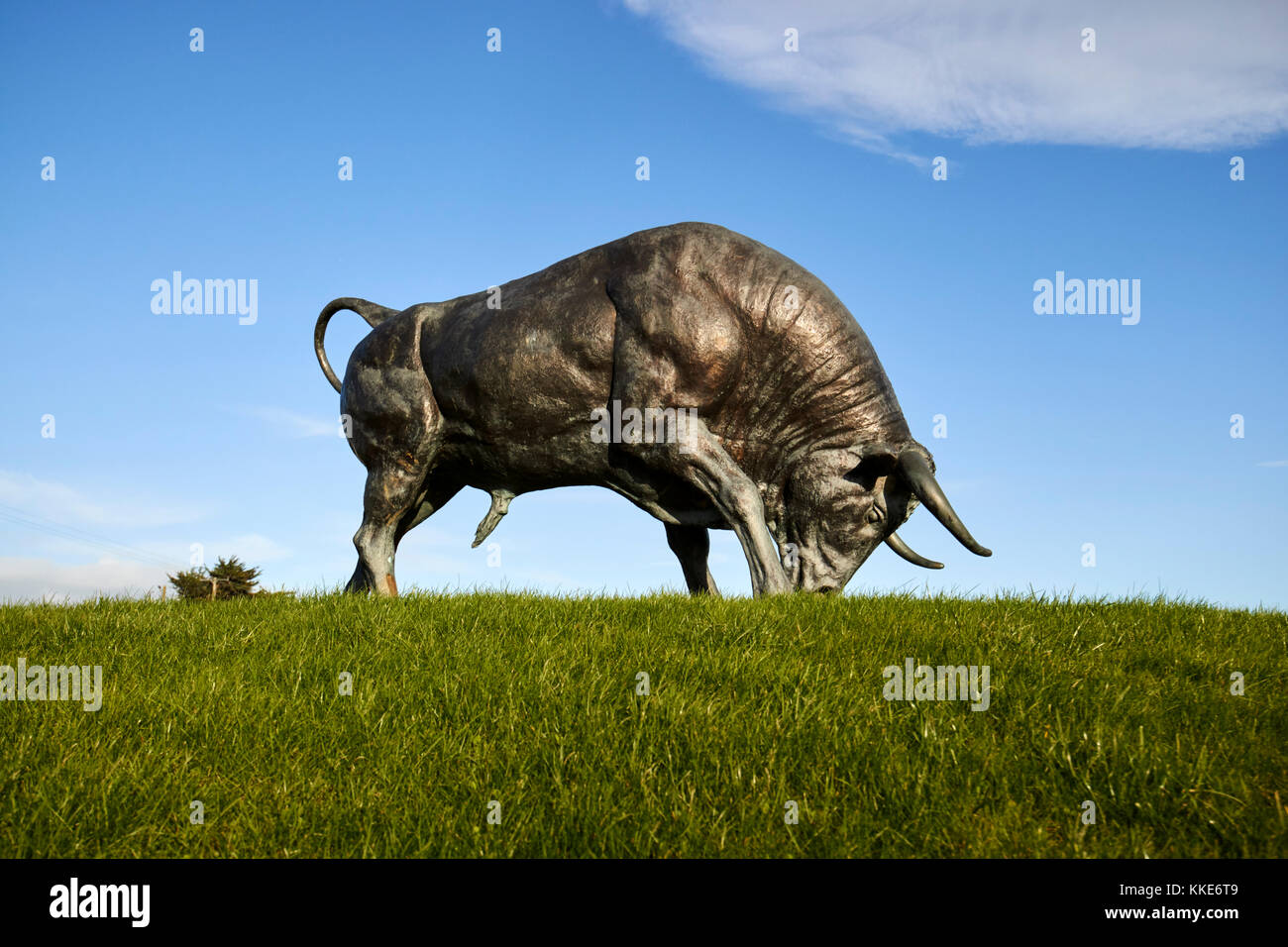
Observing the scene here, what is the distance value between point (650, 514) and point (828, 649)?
10.5 feet

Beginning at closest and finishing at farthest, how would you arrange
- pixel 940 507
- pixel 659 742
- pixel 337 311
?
1. pixel 659 742
2. pixel 940 507
3. pixel 337 311

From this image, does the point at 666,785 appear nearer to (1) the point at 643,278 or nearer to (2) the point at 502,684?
(2) the point at 502,684

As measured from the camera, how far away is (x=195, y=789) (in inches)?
169

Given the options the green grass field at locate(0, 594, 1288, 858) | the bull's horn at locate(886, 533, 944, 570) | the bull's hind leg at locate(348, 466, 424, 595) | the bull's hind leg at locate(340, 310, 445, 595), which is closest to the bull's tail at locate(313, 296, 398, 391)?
the bull's hind leg at locate(340, 310, 445, 595)

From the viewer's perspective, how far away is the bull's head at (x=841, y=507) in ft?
27.2

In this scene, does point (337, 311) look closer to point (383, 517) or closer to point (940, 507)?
point (383, 517)

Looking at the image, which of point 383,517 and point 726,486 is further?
point 383,517

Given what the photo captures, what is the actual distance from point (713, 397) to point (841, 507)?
1404 mm

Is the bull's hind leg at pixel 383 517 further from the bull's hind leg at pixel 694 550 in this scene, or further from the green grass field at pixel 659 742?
the green grass field at pixel 659 742

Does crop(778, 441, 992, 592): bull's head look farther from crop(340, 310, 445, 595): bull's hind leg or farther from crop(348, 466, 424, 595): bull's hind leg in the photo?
crop(348, 466, 424, 595): bull's hind leg

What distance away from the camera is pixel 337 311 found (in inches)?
431

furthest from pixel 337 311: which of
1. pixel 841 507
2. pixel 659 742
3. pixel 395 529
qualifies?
pixel 659 742
